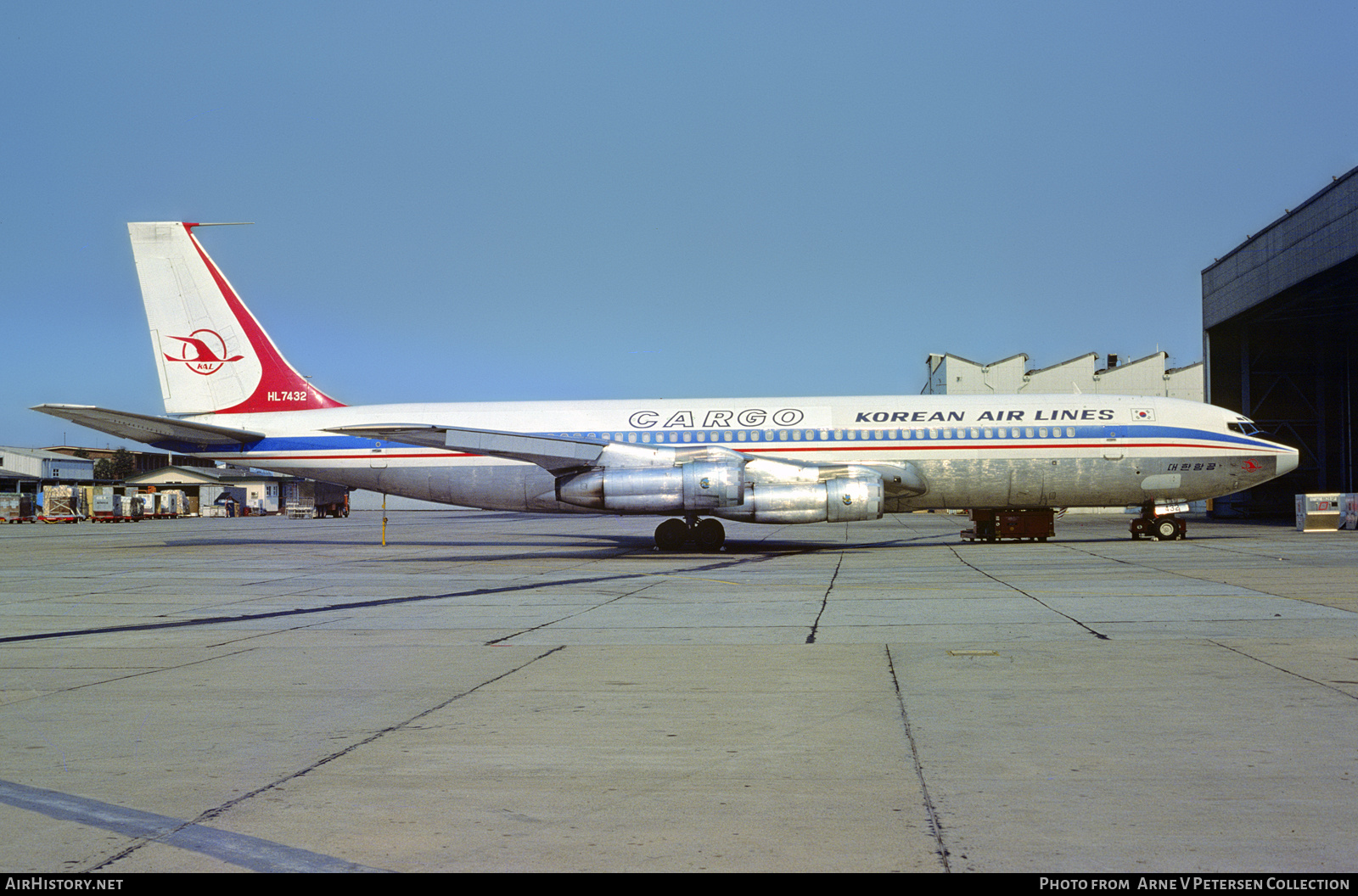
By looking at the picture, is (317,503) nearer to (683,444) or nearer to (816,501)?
(683,444)

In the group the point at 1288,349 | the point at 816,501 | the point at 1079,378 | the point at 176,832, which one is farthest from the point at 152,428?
the point at 1079,378

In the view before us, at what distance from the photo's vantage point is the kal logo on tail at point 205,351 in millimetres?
28016

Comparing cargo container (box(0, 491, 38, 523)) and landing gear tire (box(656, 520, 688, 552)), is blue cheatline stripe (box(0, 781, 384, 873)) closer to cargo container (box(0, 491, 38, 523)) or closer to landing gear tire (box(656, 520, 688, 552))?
landing gear tire (box(656, 520, 688, 552))

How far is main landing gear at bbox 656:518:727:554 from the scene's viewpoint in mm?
24953

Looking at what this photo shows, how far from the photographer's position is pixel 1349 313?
40.9 meters

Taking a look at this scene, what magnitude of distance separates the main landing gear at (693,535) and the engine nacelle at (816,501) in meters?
1.62

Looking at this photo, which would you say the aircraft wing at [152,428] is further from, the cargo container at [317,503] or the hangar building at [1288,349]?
the cargo container at [317,503]

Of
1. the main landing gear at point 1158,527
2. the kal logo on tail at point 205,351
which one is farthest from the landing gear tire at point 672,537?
the kal logo on tail at point 205,351

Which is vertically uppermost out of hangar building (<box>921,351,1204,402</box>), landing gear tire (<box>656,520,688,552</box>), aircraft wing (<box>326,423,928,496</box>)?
hangar building (<box>921,351,1204,402</box>)

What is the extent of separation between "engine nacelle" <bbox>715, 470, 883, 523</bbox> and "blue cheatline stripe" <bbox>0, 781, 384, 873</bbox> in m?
18.7

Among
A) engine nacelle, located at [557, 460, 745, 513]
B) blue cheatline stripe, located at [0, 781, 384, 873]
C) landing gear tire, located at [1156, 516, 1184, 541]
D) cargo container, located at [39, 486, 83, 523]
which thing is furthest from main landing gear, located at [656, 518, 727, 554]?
cargo container, located at [39, 486, 83, 523]

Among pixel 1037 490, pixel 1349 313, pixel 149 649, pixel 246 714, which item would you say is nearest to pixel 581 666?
pixel 246 714

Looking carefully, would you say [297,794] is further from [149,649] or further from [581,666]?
[149,649]

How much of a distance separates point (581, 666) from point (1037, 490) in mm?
19786
